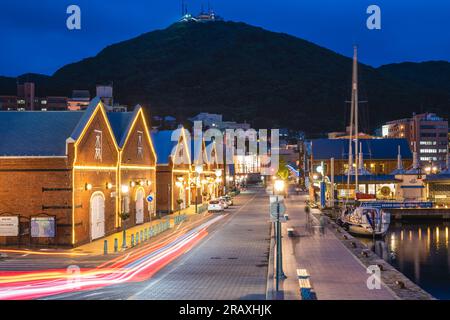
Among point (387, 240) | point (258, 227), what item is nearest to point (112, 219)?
point (258, 227)

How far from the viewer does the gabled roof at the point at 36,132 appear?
1503 inches

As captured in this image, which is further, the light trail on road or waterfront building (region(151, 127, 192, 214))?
waterfront building (region(151, 127, 192, 214))

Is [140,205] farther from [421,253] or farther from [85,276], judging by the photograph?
[85,276]

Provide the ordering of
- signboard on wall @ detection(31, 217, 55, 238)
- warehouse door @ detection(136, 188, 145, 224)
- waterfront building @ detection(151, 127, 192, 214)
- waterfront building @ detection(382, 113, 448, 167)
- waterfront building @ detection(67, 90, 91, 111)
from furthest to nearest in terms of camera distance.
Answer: waterfront building @ detection(382, 113, 448, 167), waterfront building @ detection(67, 90, 91, 111), waterfront building @ detection(151, 127, 192, 214), warehouse door @ detection(136, 188, 145, 224), signboard on wall @ detection(31, 217, 55, 238)

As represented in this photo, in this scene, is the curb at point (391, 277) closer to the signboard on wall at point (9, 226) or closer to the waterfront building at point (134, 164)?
the waterfront building at point (134, 164)

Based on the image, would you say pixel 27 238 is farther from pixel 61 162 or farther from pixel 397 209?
pixel 397 209

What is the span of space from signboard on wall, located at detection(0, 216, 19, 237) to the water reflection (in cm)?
2364

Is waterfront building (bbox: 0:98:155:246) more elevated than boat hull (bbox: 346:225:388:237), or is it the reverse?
waterfront building (bbox: 0:98:155:246)

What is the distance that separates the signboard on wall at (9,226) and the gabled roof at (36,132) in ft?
13.1

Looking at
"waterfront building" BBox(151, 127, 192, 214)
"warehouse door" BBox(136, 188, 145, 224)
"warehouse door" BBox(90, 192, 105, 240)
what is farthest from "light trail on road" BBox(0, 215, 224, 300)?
"waterfront building" BBox(151, 127, 192, 214)

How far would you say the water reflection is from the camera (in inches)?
1342

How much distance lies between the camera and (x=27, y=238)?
37.3 metres

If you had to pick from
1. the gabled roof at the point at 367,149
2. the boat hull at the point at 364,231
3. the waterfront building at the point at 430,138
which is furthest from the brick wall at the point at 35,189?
the waterfront building at the point at 430,138

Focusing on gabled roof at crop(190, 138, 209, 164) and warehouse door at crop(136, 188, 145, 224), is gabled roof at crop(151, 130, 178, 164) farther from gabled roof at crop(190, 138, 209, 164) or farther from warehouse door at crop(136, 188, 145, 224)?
warehouse door at crop(136, 188, 145, 224)
